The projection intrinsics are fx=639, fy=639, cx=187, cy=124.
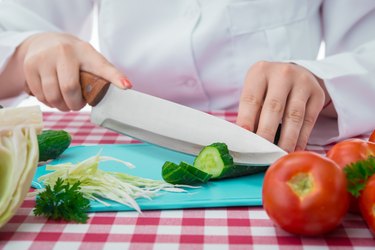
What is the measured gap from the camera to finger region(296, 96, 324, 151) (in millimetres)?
1511

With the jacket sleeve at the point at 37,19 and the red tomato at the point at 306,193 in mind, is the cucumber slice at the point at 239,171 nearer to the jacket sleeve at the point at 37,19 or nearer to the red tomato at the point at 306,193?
the red tomato at the point at 306,193

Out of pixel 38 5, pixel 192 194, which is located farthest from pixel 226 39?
pixel 192 194

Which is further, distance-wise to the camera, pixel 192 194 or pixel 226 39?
pixel 226 39

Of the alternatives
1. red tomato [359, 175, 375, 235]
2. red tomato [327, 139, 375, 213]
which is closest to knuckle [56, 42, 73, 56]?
red tomato [327, 139, 375, 213]

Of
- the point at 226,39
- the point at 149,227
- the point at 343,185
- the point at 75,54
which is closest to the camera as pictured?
the point at 343,185

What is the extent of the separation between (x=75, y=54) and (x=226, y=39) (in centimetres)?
52

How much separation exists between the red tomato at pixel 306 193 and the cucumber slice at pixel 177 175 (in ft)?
0.81

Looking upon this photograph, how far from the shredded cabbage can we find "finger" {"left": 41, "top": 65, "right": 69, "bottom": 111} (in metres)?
0.33

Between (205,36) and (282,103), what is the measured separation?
0.52m

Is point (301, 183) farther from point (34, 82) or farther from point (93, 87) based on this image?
point (34, 82)

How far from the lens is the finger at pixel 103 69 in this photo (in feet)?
4.99

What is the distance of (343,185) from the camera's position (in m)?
1.04

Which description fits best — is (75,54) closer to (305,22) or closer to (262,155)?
(262,155)

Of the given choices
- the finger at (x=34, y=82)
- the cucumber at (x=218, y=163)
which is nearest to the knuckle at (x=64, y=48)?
the finger at (x=34, y=82)
